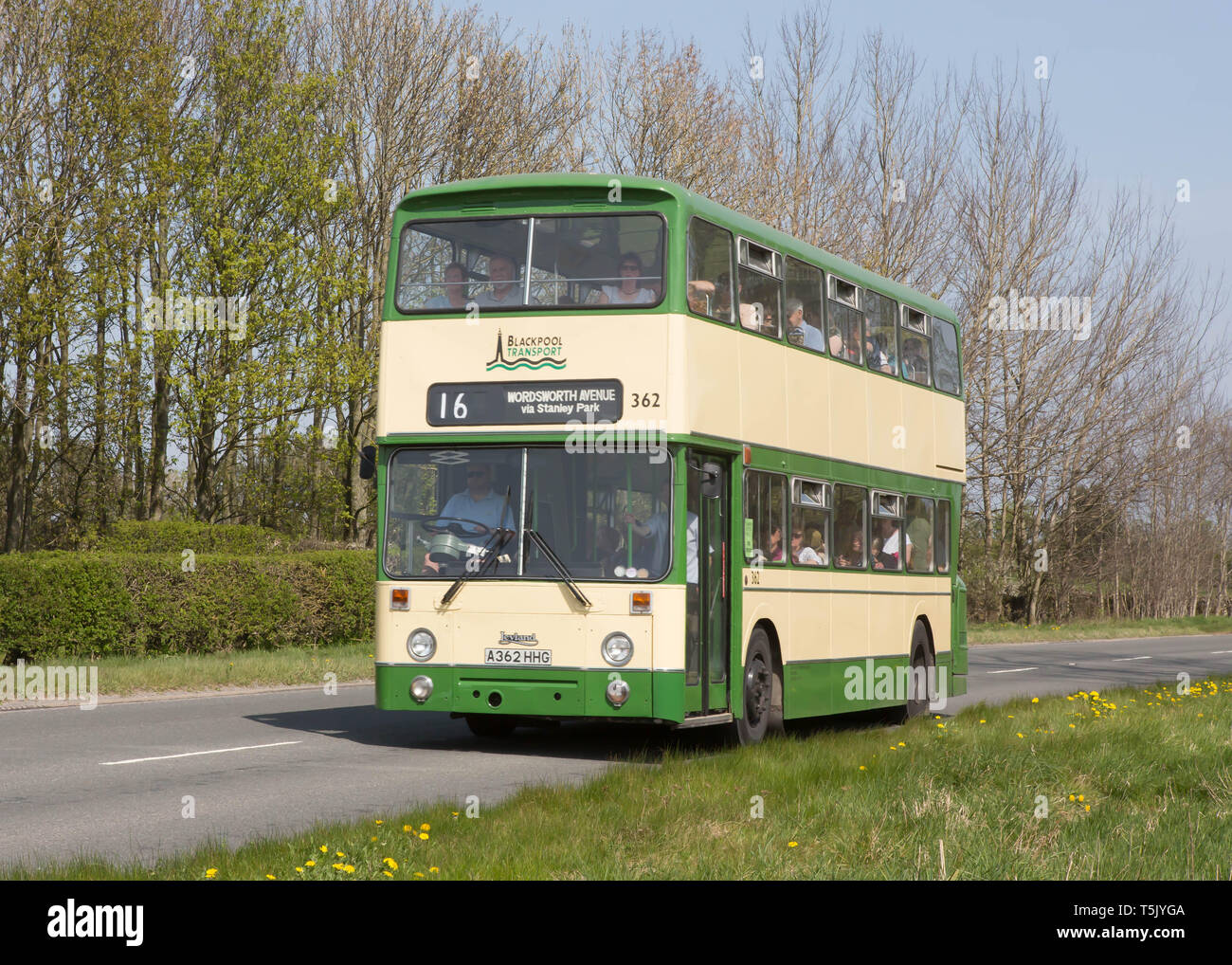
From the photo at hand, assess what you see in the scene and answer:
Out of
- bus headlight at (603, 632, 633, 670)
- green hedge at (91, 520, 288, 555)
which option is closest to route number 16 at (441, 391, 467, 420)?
bus headlight at (603, 632, 633, 670)

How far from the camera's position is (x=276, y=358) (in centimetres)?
3125

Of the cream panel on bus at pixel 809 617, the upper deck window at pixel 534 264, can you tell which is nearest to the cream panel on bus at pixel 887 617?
the cream panel on bus at pixel 809 617

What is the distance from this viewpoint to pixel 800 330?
14812 mm

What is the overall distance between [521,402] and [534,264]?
1.17 m

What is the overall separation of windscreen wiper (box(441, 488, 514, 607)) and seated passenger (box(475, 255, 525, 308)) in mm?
1563

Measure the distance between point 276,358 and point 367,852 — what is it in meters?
25.0

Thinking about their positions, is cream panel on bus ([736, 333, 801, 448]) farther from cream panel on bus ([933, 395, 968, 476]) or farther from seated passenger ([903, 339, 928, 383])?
cream panel on bus ([933, 395, 968, 476])

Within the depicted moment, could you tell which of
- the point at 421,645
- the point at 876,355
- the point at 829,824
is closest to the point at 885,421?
the point at 876,355

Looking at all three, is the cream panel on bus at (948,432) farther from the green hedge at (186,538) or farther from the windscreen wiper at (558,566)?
the green hedge at (186,538)

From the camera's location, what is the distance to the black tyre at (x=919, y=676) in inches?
708

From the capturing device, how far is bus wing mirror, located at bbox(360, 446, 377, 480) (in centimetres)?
1270

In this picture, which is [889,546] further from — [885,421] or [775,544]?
[775,544]

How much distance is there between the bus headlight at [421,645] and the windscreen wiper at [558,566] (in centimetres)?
120
